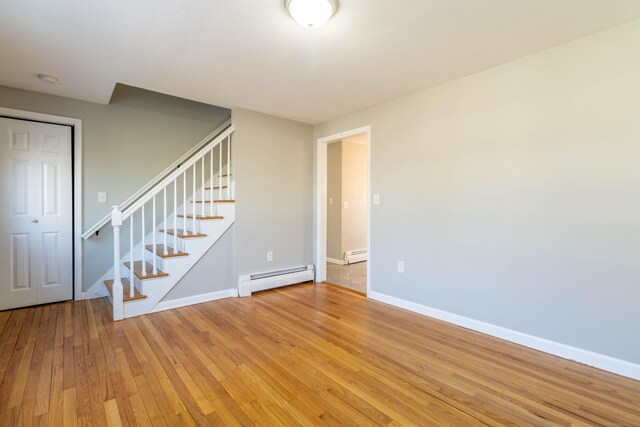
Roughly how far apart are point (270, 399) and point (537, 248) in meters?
2.19

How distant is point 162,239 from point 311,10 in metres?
3.22

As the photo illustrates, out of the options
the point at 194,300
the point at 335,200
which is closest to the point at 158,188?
the point at 194,300

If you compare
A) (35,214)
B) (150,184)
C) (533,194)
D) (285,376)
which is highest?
(150,184)

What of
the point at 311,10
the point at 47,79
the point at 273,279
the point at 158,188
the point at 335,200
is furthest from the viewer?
the point at 335,200

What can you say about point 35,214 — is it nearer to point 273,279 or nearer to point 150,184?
point 150,184

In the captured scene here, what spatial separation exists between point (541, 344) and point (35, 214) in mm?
4848

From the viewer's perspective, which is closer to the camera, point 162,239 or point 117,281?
point 117,281

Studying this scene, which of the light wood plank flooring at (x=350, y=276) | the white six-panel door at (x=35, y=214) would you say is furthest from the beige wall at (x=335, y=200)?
the white six-panel door at (x=35, y=214)

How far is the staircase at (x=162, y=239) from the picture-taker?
9.46ft

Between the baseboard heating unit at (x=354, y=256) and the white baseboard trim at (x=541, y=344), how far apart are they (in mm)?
2391

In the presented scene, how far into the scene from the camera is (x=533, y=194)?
231 cm

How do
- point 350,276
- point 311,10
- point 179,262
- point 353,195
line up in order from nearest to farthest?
point 311,10
point 179,262
point 350,276
point 353,195

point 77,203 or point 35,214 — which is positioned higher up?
point 77,203

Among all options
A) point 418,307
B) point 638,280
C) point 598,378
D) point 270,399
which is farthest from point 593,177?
point 270,399
